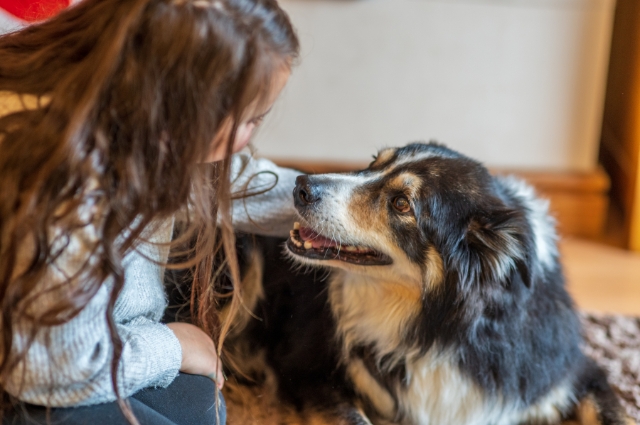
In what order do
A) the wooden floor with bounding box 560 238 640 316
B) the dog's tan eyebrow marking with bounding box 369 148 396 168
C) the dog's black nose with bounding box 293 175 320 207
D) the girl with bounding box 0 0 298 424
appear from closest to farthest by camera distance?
the girl with bounding box 0 0 298 424 < the dog's black nose with bounding box 293 175 320 207 < the dog's tan eyebrow marking with bounding box 369 148 396 168 < the wooden floor with bounding box 560 238 640 316

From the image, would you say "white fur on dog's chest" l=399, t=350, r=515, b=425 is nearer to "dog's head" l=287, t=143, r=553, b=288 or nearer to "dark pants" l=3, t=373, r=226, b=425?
"dog's head" l=287, t=143, r=553, b=288

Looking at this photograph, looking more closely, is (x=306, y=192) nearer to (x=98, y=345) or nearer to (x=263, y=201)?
(x=263, y=201)

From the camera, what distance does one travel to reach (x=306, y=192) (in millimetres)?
1557

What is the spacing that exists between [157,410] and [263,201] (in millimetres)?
578

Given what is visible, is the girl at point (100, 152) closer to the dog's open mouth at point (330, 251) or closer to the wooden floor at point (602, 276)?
the dog's open mouth at point (330, 251)

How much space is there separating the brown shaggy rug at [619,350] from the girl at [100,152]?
1200mm

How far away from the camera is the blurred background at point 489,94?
8.72ft

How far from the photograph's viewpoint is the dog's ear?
1.44m

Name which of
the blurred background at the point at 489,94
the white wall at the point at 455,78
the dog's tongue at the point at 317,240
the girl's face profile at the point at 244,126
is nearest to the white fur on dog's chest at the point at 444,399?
the dog's tongue at the point at 317,240

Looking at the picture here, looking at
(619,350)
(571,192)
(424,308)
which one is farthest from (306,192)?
(571,192)

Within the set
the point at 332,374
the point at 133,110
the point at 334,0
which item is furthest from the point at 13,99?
the point at 334,0

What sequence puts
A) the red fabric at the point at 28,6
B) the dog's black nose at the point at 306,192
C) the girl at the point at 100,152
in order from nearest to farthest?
the girl at the point at 100,152, the dog's black nose at the point at 306,192, the red fabric at the point at 28,6

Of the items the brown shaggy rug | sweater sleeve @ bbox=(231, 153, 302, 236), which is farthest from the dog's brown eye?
the brown shaggy rug

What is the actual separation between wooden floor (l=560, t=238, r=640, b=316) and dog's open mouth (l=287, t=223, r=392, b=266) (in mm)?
933
